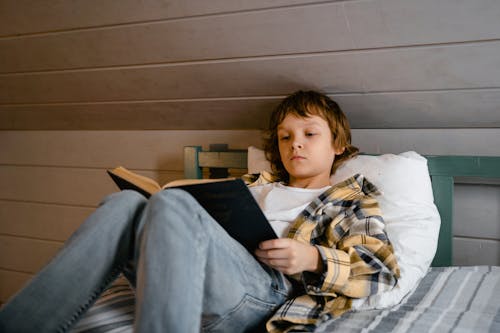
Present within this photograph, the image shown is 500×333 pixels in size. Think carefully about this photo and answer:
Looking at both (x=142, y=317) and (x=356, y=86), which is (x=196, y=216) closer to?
(x=142, y=317)

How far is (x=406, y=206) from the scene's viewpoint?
121cm

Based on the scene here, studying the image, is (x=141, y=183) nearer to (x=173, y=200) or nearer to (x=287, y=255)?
(x=173, y=200)

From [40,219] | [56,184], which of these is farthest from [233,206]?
[40,219]

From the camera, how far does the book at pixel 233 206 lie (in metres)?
0.84

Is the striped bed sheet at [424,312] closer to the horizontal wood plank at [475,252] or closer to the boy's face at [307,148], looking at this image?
the horizontal wood plank at [475,252]

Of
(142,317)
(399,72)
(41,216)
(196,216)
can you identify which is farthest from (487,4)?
(41,216)

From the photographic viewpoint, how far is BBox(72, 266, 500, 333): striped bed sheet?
3.13ft

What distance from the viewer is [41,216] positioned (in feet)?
7.11

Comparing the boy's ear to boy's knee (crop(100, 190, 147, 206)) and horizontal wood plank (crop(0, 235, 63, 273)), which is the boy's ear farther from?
horizontal wood plank (crop(0, 235, 63, 273))

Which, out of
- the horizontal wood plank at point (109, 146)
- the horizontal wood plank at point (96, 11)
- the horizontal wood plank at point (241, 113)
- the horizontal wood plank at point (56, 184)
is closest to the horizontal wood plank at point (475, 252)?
the horizontal wood plank at point (241, 113)

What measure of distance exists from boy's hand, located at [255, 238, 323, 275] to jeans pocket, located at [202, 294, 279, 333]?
0.27 feet

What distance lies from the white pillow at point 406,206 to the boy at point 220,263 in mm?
61

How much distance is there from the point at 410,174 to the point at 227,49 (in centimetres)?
61

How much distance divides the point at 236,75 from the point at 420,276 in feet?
2.50
